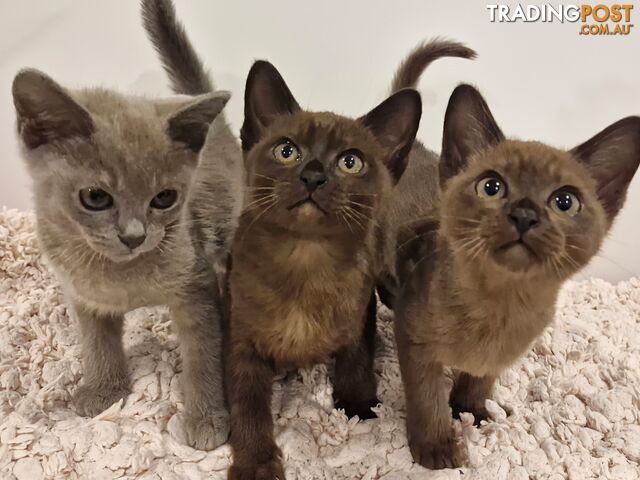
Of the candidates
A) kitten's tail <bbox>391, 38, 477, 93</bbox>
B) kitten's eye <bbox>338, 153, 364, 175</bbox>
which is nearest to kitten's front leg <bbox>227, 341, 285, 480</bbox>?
kitten's eye <bbox>338, 153, 364, 175</bbox>

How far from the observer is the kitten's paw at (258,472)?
109 centimetres

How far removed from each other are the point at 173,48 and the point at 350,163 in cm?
73

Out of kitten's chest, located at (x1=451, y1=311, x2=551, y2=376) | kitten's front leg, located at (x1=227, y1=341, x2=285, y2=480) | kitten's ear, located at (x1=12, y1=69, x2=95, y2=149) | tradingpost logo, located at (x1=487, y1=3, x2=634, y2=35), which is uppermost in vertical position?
tradingpost logo, located at (x1=487, y1=3, x2=634, y2=35)

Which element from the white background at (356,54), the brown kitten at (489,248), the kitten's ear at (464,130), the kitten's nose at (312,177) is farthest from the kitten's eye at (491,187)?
the white background at (356,54)

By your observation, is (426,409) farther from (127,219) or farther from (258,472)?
(127,219)

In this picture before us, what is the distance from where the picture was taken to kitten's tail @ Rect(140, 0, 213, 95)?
1.53 meters

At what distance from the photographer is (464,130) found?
3.72 feet

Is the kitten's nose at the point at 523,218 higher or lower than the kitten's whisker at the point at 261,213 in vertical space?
higher

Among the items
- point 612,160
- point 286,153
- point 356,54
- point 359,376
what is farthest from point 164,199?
point 356,54

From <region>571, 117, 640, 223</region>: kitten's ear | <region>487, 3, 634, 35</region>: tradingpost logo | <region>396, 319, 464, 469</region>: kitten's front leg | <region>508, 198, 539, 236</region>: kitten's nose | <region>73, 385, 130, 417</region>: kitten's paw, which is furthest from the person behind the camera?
<region>487, 3, 634, 35</region>: tradingpost logo

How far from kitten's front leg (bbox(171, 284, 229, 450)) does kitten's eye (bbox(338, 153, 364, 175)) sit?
0.38 meters

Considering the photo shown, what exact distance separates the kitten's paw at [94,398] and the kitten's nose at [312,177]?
64 cm

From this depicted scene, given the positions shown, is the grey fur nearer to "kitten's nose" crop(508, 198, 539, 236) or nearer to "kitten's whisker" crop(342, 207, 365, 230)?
"kitten's whisker" crop(342, 207, 365, 230)

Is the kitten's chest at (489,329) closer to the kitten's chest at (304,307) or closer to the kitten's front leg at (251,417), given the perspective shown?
the kitten's chest at (304,307)
